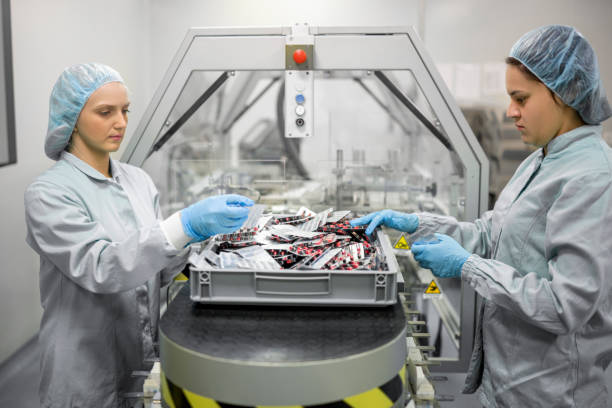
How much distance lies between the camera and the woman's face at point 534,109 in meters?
1.19

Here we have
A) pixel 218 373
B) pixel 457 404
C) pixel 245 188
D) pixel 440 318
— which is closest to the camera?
pixel 218 373

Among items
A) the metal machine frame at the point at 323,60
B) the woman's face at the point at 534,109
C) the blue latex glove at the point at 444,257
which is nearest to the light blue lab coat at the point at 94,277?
the metal machine frame at the point at 323,60

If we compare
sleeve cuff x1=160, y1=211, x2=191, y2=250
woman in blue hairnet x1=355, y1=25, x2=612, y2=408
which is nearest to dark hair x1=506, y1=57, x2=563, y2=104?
woman in blue hairnet x1=355, y1=25, x2=612, y2=408

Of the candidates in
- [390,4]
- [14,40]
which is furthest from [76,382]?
[390,4]

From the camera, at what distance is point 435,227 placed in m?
1.58

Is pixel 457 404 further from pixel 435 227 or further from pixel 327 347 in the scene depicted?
pixel 327 347

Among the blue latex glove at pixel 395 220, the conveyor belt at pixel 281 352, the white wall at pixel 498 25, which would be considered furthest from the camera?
the white wall at pixel 498 25

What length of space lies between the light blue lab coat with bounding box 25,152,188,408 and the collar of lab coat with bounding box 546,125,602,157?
37.0 inches

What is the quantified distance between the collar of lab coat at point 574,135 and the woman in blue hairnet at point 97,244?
77 cm

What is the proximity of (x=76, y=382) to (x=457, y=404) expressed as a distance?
58.0 inches

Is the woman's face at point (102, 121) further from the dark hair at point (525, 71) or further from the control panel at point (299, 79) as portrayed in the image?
the dark hair at point (525, 71)

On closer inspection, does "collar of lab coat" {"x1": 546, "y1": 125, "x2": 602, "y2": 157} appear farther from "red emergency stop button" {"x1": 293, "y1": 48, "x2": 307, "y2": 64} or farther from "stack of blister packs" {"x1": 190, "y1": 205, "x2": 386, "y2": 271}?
"red emergency stop button" {"x1": 293, "y1": 48, "x2": 307, "y2": 64}

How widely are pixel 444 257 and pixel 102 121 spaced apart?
98cm

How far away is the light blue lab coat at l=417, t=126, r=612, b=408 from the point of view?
3.51 feet
